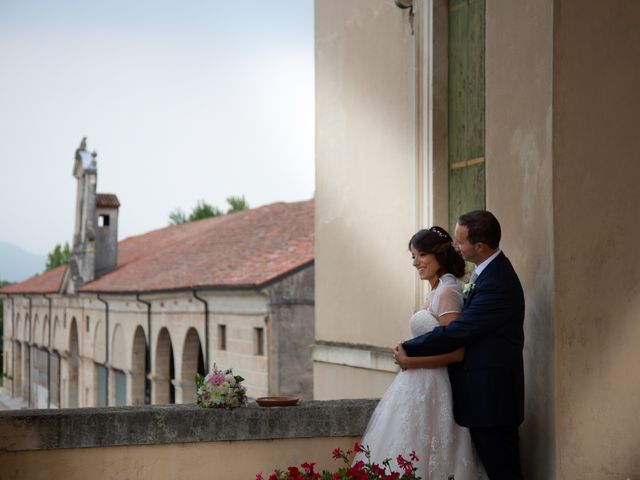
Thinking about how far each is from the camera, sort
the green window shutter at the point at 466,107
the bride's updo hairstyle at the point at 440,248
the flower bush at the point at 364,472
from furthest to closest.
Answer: the green window shutter at the point at 466,107
the bride's updo hairstyle at the point at 440,248
the flower bush at the point at 364,472

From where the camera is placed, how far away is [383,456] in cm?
545

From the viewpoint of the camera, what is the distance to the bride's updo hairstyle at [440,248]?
558cm

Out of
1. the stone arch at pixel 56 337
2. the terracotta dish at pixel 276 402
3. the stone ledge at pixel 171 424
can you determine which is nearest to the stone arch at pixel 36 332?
the stone arch at pixel 56 337

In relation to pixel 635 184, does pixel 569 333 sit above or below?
below

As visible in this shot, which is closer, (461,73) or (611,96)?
(611,96)

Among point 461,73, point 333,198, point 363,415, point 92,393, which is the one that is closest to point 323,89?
point 333,198

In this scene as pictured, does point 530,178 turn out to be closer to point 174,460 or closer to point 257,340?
point 174,460

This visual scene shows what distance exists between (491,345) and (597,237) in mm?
780

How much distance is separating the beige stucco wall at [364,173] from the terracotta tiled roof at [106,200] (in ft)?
118

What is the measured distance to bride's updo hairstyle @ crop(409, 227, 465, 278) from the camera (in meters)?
5.58

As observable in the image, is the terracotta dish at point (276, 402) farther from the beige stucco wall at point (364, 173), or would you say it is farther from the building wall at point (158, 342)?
the building wall at point (158, 342)

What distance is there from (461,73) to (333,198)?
295 centimetres

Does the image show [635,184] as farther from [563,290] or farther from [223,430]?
[223,430]

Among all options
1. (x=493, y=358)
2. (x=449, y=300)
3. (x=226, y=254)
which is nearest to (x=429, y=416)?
(x=493, y=358)
